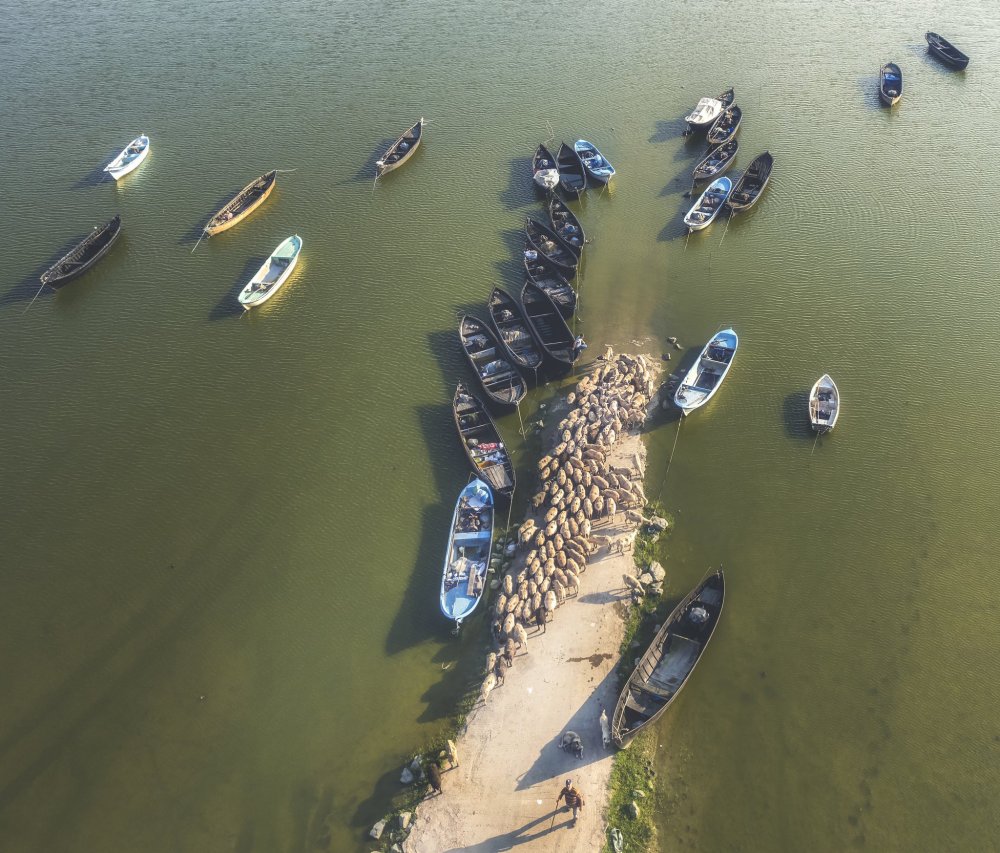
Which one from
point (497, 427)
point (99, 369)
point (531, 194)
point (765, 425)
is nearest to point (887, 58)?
point (531, 194)

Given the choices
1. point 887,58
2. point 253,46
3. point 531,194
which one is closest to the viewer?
point 531,194

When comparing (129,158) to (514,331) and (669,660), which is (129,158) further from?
(669,660)

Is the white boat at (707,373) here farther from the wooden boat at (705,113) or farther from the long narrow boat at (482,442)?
the wooden boat at (705,113)

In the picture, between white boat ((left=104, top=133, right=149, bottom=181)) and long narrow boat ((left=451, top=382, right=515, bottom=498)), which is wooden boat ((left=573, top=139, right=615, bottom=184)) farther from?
white boat ((left=104, top=133, right=149, bottom=181))

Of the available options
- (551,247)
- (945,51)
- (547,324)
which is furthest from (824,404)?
(945,51)

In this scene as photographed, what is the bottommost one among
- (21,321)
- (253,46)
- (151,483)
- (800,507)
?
(800,507)

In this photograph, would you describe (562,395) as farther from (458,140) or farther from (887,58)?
(887,58)
